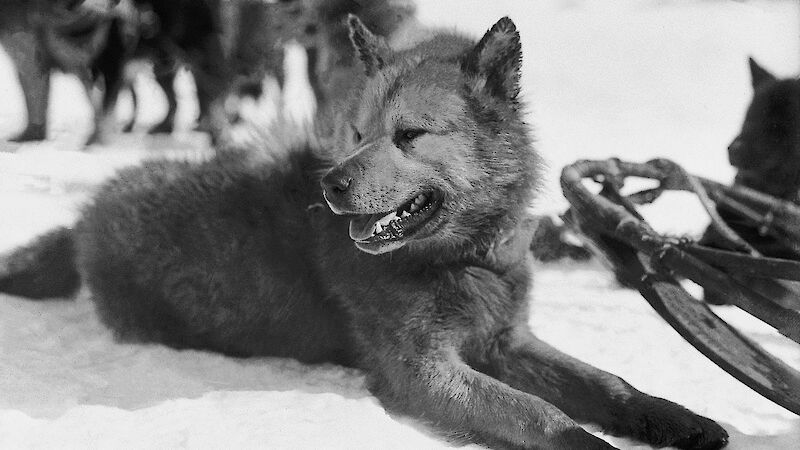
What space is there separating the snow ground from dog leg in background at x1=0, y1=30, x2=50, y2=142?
64mm

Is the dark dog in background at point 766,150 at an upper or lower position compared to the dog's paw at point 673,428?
upper

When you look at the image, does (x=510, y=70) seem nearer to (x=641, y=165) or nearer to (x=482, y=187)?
(x=482, y=187)

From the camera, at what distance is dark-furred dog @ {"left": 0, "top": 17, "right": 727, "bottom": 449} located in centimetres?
184

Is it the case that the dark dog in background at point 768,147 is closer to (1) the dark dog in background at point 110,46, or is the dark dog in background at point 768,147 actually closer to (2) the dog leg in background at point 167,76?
(1) the dark dog in background at point 110,46

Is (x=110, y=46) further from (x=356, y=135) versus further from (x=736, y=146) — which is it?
(x=736, y=146)

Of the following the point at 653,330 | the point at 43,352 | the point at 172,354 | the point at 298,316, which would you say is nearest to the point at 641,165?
the point at 653,330

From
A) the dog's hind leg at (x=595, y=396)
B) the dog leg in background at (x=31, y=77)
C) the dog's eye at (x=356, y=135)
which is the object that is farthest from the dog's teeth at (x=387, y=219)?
the dog leg in background at (x=31, y=77)

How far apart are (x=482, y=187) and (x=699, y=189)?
47.7 inches

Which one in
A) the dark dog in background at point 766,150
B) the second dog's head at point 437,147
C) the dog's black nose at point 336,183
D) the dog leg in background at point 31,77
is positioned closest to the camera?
the dog's black nose at point 336,183

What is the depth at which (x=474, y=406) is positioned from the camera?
1.83 m

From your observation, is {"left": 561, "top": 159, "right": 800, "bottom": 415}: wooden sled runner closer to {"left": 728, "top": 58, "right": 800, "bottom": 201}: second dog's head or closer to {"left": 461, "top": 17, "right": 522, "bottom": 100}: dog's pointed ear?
{"left": 728, "top": 58, "right": 800, "bottom": 201}: second dog's head

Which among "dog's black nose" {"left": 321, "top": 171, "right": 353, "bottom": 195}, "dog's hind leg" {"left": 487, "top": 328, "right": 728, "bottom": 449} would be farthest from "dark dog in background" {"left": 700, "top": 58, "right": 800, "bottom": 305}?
"dog's black nose" {"left": 321, "top": 171, "right": 353, "bottom": 195}

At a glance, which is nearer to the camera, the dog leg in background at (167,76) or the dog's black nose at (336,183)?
the dog's black nose at (336,183)

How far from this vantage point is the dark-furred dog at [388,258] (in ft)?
6.03
